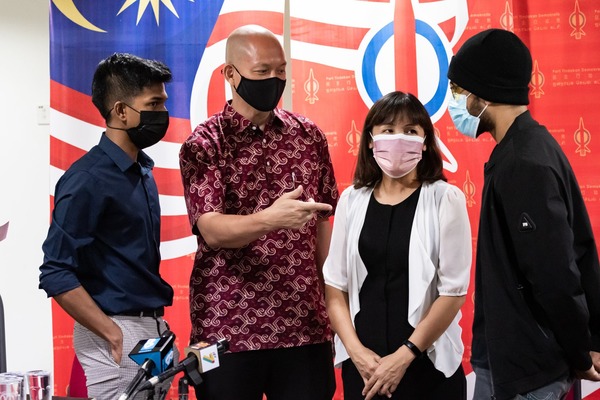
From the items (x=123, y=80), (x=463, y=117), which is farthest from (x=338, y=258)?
(x=123, y=80)

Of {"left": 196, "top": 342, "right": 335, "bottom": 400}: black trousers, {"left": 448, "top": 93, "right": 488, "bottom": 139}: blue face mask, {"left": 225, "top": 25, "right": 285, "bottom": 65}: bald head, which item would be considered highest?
{"left": 225, "top": 25, "right": 285, "bottom": 65}: bald head

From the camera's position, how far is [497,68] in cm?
207

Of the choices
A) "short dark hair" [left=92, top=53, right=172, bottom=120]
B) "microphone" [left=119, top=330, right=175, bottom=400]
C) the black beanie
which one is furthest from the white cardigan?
"short dark hair" [left=92, top=53, right=172, bottom=120]

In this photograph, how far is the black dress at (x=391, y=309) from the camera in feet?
7.49

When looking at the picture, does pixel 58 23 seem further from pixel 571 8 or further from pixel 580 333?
pixel 580 333

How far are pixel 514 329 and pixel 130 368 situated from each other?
1311 mm

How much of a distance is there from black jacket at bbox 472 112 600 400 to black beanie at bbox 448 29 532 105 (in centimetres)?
10

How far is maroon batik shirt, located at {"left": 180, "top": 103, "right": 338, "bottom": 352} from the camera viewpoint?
2.43 m

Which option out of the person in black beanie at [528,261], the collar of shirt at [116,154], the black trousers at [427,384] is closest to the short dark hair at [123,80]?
the collar of shirt at [116,154]

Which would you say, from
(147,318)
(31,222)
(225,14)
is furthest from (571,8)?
(31,222)

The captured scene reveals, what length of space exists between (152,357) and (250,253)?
2.14 feet

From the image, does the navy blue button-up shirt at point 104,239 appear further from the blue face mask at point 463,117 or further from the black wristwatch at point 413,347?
the blue face mask at point 463,117

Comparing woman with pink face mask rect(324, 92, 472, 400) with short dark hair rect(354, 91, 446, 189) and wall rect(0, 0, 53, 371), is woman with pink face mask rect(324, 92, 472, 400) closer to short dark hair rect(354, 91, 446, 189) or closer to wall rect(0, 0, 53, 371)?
short dark hair rect(354, 91, 446, 189)

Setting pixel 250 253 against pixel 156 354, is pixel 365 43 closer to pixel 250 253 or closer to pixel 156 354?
pixel 250 253
